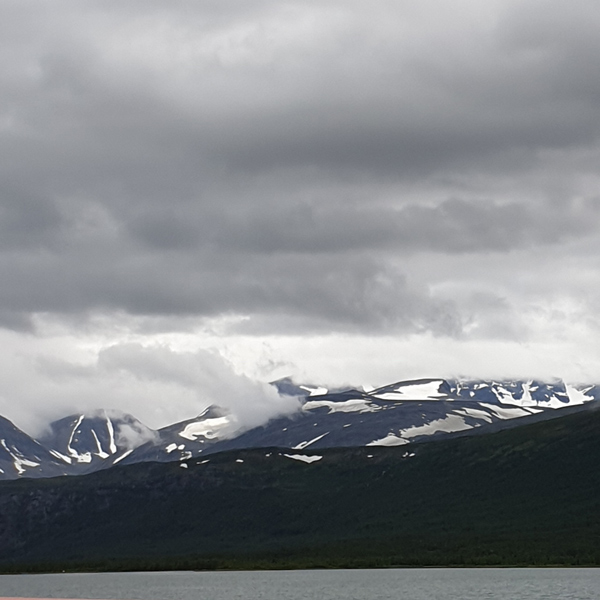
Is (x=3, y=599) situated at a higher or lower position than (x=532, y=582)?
higher

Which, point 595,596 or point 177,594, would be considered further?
point 177,594

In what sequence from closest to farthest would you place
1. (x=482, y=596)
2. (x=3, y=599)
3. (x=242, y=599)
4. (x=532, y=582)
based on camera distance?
(x=3, y=599) → (x=482, y=596) → (x=242, y=599) → (x=532, y=582)

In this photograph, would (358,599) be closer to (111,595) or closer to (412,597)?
(412,597)

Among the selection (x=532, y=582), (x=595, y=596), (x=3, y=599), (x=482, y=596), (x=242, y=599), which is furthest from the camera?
(x=532, y=582)

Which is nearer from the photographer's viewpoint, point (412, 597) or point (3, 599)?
point (3, 599)

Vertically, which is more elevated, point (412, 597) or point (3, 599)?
point (3, 599)

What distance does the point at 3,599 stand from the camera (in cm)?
4725

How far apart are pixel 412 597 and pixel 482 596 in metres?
9.89

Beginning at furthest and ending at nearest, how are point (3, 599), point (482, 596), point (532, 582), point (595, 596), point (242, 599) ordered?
point (532, 582)
point (242, 599)
point (482, 596)
point (595, 596)
point (3, 599)

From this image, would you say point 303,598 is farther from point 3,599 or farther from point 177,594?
point 3,599

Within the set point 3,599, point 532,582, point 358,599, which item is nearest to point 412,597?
point 358,599

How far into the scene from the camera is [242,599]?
165 m

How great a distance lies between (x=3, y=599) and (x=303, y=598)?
118 metres

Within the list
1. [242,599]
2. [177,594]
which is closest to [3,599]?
[242,599]
